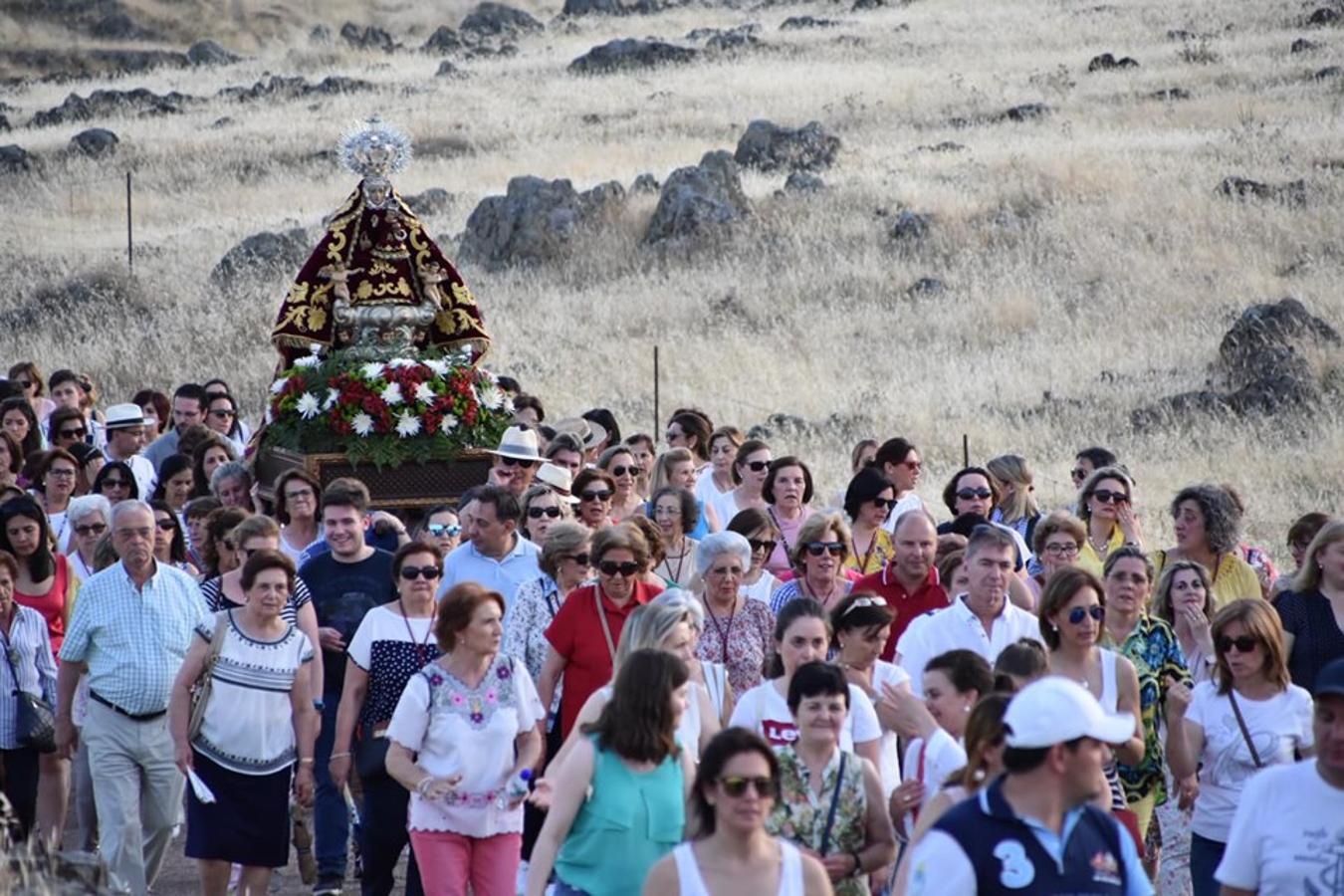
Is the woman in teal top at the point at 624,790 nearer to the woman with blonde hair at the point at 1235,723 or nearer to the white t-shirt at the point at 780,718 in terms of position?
the white t-shirt at the point at 780,718

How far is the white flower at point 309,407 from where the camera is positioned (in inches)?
623

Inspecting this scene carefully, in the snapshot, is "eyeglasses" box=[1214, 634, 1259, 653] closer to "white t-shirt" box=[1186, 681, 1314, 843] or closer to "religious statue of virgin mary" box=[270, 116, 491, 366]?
"white t-shirt" box=[1186, 681, 1314, 843]

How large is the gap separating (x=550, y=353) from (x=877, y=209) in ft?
27.1

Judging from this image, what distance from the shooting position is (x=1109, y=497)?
12883 millimetres

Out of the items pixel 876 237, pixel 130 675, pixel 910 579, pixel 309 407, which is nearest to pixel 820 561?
pixel 910 579

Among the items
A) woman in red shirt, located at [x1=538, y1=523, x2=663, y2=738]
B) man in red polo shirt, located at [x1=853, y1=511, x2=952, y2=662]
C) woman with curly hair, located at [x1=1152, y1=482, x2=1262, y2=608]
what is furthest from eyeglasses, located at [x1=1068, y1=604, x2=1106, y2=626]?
woman with curly hair, located at [x1=1152, y1=482, x2=1262, y2=608]

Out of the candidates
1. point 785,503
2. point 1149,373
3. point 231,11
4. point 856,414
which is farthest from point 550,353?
point 231,11

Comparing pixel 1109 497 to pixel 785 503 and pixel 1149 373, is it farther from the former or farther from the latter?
pixel 1149 373

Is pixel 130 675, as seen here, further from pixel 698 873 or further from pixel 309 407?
pixel 698 873

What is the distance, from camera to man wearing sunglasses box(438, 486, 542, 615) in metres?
11.5

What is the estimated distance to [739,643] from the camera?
412 inches

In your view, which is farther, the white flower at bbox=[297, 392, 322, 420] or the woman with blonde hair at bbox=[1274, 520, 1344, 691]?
the white flower at bbox=[297, 392, 322, 420]

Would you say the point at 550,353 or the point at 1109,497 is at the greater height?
the point at 550,353

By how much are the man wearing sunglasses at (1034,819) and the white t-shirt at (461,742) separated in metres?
3.49
